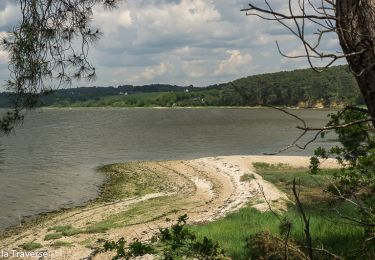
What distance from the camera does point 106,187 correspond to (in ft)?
96.3

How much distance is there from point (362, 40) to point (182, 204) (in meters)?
20.5

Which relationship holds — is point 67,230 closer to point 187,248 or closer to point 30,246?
point 30,246

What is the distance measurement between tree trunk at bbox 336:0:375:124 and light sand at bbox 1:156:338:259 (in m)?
7.92

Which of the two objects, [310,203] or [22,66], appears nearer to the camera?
[22,66]

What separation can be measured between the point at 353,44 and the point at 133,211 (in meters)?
19.5

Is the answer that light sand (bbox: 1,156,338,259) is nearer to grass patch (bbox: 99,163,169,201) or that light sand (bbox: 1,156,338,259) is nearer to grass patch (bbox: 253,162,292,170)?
grass patch (bbox: 253,162,292,170)

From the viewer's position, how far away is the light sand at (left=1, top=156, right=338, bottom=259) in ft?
53.3

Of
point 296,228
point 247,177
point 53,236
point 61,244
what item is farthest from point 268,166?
point 296,228

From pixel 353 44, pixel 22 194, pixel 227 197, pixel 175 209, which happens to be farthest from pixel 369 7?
pixel 22 194

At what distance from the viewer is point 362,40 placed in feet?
7.97

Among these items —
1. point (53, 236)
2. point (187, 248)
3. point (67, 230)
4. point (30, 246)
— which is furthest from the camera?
point (67, 230)

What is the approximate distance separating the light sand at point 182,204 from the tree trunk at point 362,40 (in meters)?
7.92

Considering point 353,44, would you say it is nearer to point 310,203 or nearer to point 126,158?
point 310,203

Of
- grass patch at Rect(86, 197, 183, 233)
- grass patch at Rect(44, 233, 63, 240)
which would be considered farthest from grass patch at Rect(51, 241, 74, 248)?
grass patch at Rect(86, 197, 183, 233)
